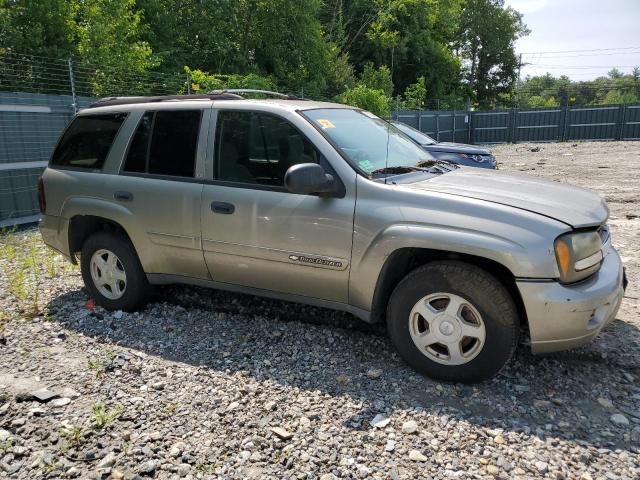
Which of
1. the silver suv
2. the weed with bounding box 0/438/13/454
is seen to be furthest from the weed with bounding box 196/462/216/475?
the silver suv

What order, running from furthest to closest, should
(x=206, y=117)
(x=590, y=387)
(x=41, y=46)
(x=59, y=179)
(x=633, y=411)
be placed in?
1. (x=41, y=46)
2. (x=59, y=179)
3. (x=206, y=117)
4. (x=590, y=387)
5. (x=633, y=411)

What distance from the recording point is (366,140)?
4090 millimetres

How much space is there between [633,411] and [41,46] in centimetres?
1829

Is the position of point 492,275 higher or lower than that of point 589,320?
higher

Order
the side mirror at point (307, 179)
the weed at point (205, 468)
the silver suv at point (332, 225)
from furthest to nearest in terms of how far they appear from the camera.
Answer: the side mirror at point (307, 179), the silver suv at point (332, 225), the weed at point (205, 468)

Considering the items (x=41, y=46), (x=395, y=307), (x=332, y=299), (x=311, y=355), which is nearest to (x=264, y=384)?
(x=311, y=355)

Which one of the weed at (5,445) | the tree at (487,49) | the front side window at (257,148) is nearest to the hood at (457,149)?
the front side window at (257,148)

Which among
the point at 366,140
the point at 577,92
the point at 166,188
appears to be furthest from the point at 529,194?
the point at 577,92

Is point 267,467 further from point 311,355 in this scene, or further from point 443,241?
point 443,241

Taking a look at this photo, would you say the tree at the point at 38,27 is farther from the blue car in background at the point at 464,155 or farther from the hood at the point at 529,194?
the hood at the point at 529,194

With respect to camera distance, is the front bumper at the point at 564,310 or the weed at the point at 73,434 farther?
the front bumper at the point at 564,310

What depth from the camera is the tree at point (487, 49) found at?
51.2 m

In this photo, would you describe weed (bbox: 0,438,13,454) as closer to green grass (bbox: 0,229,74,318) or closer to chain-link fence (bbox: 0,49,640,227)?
green grass (bbox: 0,229,74,318)

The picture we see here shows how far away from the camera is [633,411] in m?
3.10
